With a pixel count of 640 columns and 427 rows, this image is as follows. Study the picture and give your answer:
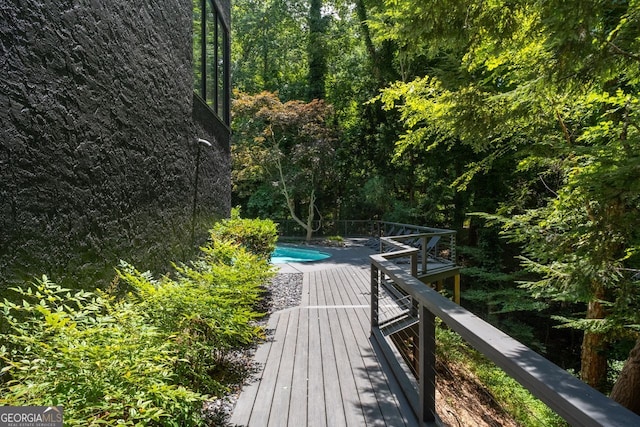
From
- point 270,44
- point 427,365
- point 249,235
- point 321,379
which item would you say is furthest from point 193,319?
point 270,44

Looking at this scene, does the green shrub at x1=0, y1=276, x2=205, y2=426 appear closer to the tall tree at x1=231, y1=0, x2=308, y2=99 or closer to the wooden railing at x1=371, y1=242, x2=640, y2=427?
the wooden railing at x1=371, y1=242, x2=640, y2=427

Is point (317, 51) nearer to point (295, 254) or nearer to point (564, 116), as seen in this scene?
point (295, 254)

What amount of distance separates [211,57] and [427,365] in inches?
254

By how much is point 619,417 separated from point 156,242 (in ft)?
13.9

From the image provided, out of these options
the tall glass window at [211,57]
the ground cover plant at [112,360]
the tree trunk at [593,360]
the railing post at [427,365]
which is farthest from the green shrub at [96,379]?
the tree trunk at [593,360]

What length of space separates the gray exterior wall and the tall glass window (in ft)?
2.12

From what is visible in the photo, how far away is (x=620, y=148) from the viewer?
387 centimetres

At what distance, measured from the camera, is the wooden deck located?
98.0 inches

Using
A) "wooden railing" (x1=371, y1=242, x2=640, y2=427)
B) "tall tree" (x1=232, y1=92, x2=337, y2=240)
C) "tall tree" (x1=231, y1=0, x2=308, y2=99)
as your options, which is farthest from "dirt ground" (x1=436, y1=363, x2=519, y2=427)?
"tall tree" (x1=231, y1=0, x2=308, y2=99)

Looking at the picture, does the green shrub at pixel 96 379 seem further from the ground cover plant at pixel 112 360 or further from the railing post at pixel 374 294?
the railing post at pixel 374 294

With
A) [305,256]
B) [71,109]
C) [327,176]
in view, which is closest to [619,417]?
[71,109]

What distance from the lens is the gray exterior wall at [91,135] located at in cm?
209

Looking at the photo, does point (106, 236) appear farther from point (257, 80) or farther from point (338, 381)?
point (257, 80)

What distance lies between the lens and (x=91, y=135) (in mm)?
2842
